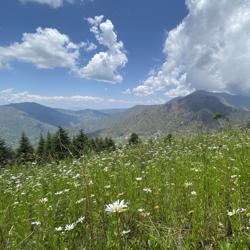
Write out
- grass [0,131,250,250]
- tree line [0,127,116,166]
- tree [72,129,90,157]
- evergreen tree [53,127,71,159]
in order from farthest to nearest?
tree line [0,127,116,166] < tree [72,129,90,157] < evergreen tree [53,127,71,159] < grass [0,131,250,250]

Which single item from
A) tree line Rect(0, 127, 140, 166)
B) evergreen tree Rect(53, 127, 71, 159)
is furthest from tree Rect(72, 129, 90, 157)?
evergreen tree Rect(53, 127, 71, 159)

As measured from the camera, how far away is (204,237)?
13.2ft

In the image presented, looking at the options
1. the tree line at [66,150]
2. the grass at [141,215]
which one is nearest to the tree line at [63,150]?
the tree line at [66,150]

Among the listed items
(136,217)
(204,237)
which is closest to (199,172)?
(136,217)

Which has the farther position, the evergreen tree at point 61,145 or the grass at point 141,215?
the evergreen tree at point 61,145

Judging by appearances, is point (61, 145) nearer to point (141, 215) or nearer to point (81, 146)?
point (141, 215)

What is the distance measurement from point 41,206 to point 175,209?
2.48 meters

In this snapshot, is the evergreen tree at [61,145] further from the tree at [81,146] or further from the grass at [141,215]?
the grass at [141,215]

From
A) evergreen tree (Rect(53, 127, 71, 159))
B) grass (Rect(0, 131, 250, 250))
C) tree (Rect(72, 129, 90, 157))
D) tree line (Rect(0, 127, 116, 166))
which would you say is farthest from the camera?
tree line (Rect(0, 127, 116, 166))

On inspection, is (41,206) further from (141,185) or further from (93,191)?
(141,185)

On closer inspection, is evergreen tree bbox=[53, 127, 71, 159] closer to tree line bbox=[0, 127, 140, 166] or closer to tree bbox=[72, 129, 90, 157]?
tree line bbox=[0, 127, 140, 166]

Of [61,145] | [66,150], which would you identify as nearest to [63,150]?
[66,150]

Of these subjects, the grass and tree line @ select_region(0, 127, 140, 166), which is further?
tree line @ select_region(0, 127, 140, 166)

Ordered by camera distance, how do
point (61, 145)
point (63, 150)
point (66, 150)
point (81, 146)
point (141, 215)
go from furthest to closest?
1. point (63, 150)
2. point (66, 150)
3. point (81, 146)
4. point (141, 215)
5. point (61, 145)
